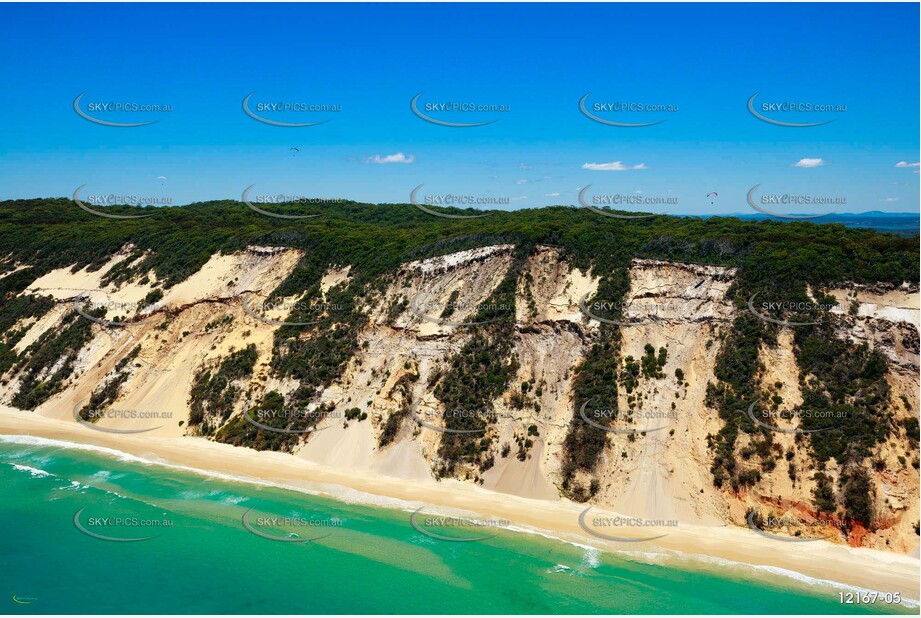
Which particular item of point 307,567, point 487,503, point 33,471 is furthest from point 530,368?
point 33,471

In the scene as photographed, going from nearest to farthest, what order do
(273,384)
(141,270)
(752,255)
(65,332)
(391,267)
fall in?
(752,255) < (273,384) < (391,267) < (65,332) < (141,270)

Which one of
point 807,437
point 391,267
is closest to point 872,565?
point 807,437

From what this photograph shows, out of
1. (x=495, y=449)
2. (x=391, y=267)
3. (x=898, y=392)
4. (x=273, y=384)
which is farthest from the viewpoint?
(x=391, y=267)

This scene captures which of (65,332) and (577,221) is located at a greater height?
(577,221)

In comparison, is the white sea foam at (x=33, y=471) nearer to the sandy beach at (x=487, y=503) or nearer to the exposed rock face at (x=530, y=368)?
the sandy beach at (x=487, y=503)

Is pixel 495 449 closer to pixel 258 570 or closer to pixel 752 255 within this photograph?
pixel 258 570
